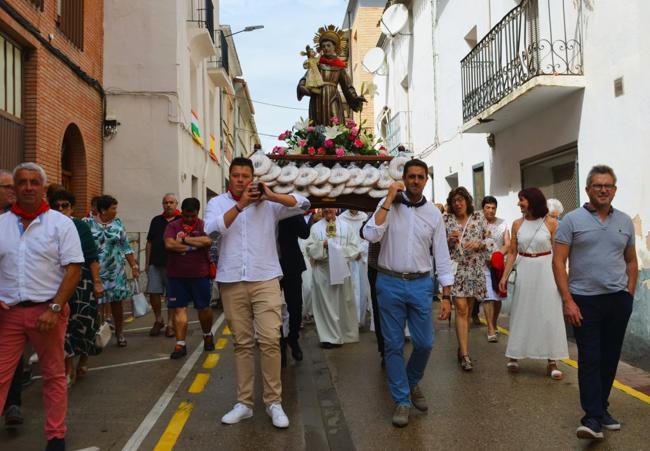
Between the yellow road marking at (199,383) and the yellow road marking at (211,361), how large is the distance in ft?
1.32

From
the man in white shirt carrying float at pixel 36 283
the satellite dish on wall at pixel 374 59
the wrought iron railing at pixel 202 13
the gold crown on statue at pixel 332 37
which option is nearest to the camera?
the man in white shirt carrying float at pixel 36 283

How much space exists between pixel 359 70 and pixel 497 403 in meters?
25.7

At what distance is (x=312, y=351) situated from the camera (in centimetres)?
830

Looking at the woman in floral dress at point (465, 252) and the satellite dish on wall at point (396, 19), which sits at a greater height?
the satellite dish on wall at point (396, 19)

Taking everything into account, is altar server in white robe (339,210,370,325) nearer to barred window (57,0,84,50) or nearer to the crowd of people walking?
the crowd of people walking

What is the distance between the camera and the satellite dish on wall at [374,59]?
76.2ft

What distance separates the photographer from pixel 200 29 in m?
17.8

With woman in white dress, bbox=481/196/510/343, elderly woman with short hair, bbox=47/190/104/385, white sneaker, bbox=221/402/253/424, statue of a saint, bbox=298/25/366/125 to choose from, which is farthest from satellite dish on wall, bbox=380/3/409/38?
white sneaker, bbox=221/402/253/424

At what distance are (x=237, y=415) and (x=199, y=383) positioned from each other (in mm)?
1568

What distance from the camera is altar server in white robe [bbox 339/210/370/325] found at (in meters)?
9.82

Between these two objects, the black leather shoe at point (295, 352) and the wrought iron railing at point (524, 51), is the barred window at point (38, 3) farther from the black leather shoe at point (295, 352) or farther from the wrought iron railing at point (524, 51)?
the wrought iron railing at point (524, 51)

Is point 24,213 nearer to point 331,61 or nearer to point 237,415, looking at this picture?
point 237,415

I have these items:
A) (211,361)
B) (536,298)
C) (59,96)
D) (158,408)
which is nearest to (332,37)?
(536,298)

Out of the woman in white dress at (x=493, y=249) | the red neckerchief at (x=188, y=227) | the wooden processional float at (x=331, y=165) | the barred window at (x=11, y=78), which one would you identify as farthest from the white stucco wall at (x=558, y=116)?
the barred window at (x=11, y=78)
